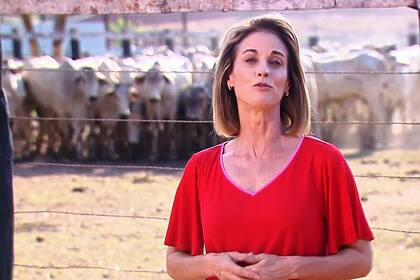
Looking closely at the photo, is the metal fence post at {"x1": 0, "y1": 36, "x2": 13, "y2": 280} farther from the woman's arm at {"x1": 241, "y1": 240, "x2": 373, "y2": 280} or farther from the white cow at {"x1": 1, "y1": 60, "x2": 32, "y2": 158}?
the white cow at {"x1": 1, "y1": 60, "x2": 32, "y2": 158}

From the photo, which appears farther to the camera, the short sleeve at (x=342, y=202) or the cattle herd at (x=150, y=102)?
the cattle herd at (x=150, y=102)

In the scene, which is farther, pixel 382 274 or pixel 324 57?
pixel 324 57

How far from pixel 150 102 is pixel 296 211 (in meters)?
12.6

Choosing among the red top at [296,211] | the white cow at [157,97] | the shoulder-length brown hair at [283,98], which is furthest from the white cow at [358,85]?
the red top at [296,211]

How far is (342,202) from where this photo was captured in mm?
3129

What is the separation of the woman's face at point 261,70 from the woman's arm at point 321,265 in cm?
52

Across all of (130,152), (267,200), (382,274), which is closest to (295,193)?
(267,200)

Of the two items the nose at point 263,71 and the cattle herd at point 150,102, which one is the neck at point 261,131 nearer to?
the nose at point 263,71

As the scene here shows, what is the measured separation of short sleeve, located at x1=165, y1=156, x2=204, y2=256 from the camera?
3332 mm

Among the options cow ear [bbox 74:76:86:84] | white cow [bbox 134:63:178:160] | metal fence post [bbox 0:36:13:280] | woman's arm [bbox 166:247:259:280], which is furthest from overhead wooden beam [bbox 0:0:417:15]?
cow ear [bbox 74:76:86:84]

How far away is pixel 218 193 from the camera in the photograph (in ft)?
10.5

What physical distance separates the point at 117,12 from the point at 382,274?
335 cm

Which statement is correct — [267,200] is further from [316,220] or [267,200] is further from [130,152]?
[130,152]

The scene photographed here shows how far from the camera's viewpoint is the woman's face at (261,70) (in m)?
3.20
